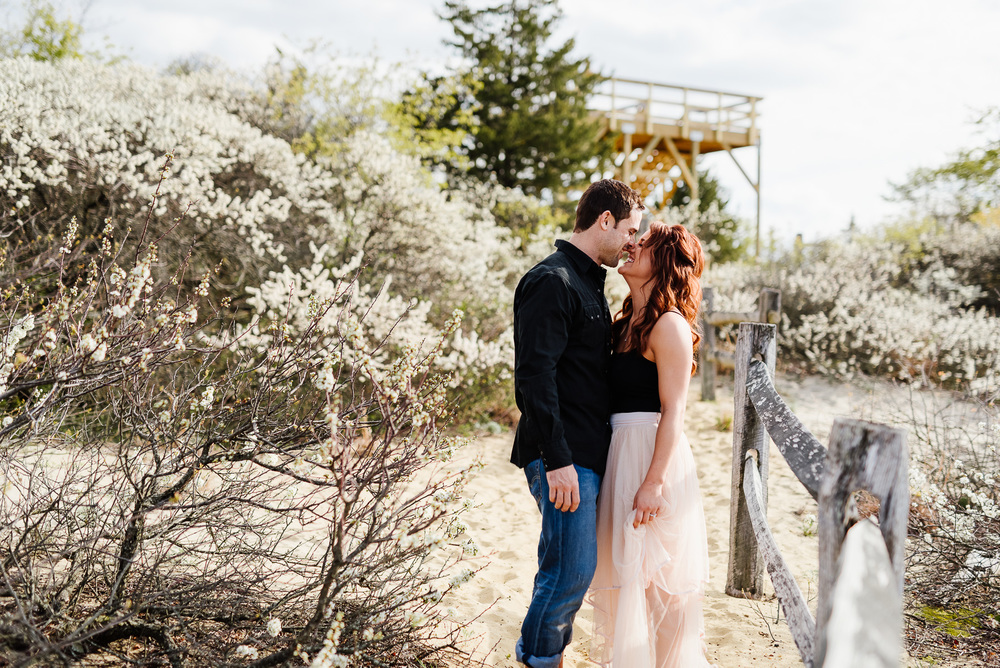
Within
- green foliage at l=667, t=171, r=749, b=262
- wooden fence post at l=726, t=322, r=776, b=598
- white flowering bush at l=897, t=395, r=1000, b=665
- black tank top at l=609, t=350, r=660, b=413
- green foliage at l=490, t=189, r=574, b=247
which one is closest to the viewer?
black tank top at l=609, t=350, r=660, b=413

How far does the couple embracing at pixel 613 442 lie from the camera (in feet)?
7.50

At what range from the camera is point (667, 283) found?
8.09ft

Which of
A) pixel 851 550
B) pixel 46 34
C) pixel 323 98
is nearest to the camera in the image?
pixel 851 550

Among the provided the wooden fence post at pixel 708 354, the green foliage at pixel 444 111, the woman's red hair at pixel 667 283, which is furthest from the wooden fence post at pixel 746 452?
the green foliage at pixel 444 111

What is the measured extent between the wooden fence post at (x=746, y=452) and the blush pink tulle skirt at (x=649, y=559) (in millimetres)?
820

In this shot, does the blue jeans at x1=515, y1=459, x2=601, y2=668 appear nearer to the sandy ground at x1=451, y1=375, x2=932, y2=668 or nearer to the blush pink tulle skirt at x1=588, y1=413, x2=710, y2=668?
the blush pink tulle skirt at x1=588, y1=413, x2=710, y2=668

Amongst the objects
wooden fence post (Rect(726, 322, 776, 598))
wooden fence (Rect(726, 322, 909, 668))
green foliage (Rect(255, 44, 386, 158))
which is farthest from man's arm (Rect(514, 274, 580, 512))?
green foliage (Rect(255, 44, 386, 158))

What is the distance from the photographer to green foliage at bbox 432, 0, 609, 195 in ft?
46.3

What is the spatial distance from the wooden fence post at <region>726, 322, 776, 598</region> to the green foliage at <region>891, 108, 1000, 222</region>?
55.2ft

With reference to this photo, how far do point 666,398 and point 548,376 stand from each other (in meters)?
0.49

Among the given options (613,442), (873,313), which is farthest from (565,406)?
(873,313)

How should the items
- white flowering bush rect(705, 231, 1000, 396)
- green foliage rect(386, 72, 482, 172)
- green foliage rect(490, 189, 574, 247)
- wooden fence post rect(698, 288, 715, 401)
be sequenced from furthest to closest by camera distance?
1. green foliage rect(490, 189, 574, 247)
2. green foliage rect(386, 72, 482, 172)
3. white flowering bush rect(705, 231, 1000, 396)
4. wooden fence post rect(698, 288, 715, 401)

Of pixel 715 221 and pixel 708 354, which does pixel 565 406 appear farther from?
pixel 715 221

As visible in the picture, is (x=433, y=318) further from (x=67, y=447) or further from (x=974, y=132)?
(x=974, y=132)
